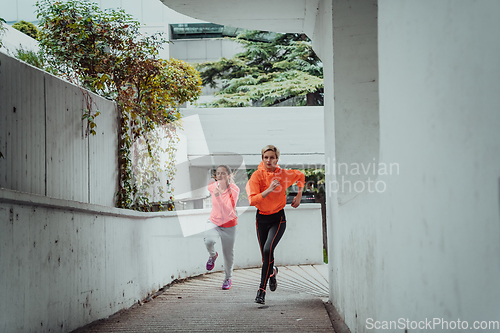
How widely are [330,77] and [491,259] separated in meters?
3.68

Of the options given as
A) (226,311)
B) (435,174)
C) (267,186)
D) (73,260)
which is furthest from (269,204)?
(435,174)

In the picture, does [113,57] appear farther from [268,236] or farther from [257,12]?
[268,236]

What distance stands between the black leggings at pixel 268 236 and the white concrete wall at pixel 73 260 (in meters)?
1.56

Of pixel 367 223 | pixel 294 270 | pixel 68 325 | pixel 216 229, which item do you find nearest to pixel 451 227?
pixel 367 223

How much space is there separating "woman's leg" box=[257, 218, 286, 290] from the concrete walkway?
1.17 ft

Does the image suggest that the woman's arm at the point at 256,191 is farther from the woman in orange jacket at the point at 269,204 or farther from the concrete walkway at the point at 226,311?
the concrete walkway at the point at 226,311

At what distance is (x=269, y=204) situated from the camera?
5430mm

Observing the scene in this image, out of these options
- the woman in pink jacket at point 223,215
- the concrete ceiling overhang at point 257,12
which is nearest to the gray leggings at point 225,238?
the woman in pink jacket at point 223,215

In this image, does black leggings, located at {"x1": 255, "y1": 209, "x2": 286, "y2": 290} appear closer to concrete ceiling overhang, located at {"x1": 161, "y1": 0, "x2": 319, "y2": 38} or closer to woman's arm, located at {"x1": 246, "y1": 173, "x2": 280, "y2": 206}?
woman's arm, located at {"x1": 246, "y1": 173, "x2": 280, "y2": 206}

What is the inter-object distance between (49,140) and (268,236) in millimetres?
2654

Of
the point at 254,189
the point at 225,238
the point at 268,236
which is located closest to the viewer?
the point at 254,189

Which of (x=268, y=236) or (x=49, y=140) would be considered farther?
(x=268, y=236)

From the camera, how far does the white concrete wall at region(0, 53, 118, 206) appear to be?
346cm

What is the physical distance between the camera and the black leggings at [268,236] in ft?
17.4
